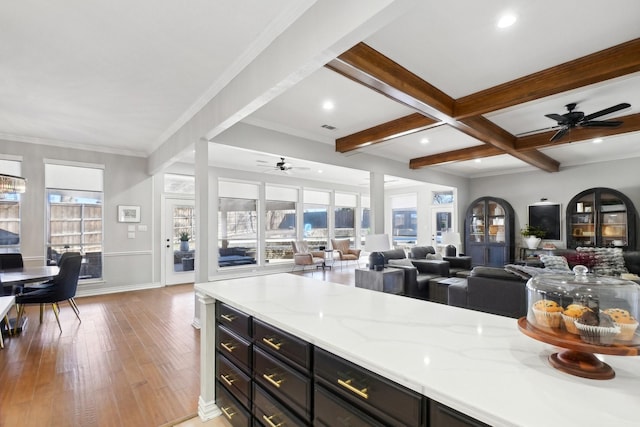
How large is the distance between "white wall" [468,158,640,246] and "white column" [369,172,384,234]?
3.81 metres

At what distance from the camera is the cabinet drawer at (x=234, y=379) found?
71.6 inches

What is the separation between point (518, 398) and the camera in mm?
827

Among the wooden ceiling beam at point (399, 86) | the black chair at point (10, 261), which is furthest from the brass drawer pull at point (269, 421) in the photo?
the black chair at point (10, 261)

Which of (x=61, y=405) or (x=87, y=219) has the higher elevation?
(x=87, y=219)

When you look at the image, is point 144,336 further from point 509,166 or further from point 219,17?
point 509,166

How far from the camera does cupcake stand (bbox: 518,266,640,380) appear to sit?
0.86 meters

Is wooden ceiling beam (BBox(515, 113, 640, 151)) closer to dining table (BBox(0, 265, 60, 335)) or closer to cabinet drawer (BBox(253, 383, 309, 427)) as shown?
cabinet drawer (BBox(253, 383, 309, 427))

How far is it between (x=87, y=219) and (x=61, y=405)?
4.68 metres

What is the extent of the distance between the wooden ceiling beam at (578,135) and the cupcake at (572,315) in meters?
4.89

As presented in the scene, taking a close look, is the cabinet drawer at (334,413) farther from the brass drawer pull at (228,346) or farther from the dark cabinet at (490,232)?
the dark cabinet at (490,232)

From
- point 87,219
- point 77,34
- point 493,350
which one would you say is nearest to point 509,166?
point 493,350

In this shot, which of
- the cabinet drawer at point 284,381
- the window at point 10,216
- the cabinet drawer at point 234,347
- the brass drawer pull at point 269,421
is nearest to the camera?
the cabinet drawer at point 284,381

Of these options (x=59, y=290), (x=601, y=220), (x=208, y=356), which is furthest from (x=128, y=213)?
(x=601, y=220)

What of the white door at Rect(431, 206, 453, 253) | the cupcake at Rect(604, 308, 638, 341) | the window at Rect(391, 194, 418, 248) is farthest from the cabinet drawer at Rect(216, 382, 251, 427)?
the window at Rect(391, 194, 418, 248)
